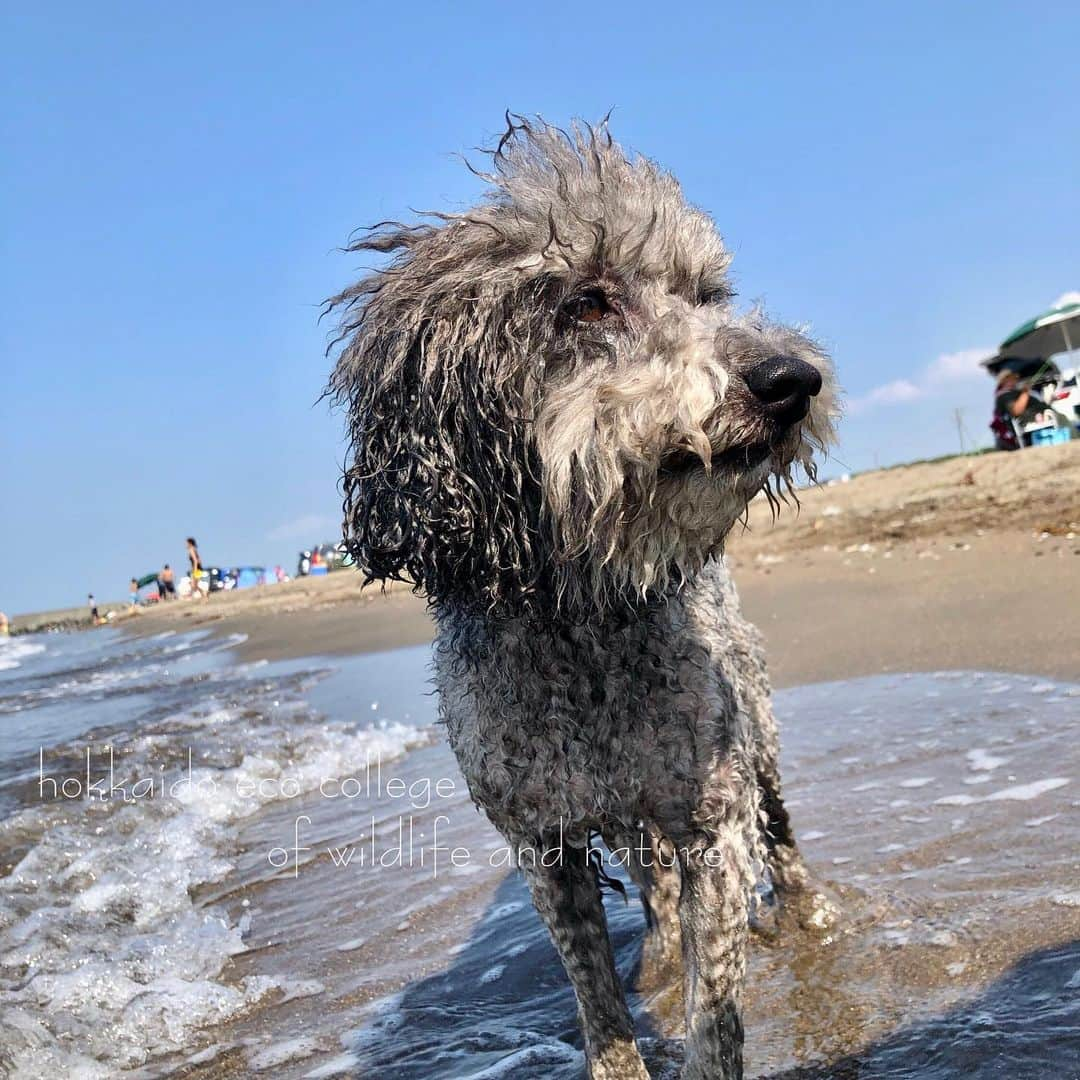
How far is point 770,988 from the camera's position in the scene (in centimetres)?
349

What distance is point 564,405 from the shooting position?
2.61 metres

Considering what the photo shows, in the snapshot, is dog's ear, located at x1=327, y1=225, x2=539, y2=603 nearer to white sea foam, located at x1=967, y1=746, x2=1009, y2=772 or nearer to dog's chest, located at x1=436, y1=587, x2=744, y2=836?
dog's chest, located at x1=436, y1=587, x2=744, y2=836

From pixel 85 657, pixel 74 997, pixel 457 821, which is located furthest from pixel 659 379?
pixel 85 657

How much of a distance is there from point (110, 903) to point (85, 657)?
834 inches

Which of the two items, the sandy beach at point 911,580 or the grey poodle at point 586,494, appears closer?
the grey poodle at point 586,494

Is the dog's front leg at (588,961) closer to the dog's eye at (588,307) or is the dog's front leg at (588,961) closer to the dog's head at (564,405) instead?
the dog's head at (564,405)

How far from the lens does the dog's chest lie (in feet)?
9.10

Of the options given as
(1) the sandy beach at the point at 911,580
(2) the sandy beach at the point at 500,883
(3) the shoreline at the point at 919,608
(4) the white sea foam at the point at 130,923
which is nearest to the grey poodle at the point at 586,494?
(1) the sandy beach at the point at 911,580

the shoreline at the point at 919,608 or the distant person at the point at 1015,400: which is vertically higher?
the distant person at the point at 1015,400

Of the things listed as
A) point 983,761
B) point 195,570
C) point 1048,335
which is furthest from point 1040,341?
point 195,570

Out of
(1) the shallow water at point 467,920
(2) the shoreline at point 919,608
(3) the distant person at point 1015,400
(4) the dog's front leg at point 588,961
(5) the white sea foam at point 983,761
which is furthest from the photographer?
(3) the distant person at point 1015,400

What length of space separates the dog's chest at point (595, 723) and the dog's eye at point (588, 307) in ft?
2.68

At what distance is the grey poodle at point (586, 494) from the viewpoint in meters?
2.56

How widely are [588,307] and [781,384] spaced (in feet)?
1.89
